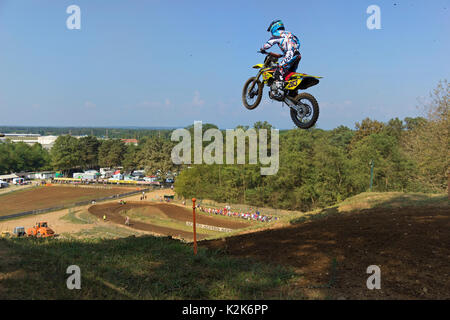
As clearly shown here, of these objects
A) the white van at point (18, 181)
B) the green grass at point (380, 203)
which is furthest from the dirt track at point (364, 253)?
the white van at point (18, 181)

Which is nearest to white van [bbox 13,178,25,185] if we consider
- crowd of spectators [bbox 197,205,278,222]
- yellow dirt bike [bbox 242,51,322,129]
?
crowd of spectators [bbox 197,205,278,222]

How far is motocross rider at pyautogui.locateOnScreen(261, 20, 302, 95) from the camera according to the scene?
23.9 feet

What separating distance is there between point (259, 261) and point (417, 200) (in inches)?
470

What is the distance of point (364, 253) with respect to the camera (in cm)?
682

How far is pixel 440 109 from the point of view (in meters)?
24.4

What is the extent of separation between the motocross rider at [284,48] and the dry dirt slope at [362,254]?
13.5 ft

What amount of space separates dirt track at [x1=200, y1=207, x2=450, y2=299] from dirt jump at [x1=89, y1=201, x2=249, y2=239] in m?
22.8

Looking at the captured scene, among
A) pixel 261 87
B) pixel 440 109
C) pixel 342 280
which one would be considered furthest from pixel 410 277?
pixel 440 109

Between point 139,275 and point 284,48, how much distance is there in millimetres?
6037

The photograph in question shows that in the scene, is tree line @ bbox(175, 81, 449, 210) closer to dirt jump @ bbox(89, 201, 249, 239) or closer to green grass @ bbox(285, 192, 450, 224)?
dirt jump @ bbox(89, 201, 249, 239)

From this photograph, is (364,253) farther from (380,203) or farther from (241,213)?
(241,213)

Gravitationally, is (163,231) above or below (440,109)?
below

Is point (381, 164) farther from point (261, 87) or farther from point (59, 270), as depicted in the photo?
point (59, 270)

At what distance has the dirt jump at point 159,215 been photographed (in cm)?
3361
